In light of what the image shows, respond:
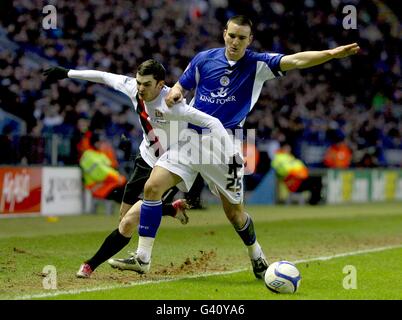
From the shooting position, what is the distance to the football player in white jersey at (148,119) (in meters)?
7.09

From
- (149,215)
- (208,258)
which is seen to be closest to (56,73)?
(149,215)

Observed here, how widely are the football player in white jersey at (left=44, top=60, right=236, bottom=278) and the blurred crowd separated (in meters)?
7.86

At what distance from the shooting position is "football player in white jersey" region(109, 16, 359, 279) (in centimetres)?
719

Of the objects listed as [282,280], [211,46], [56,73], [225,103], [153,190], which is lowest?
[282,280]

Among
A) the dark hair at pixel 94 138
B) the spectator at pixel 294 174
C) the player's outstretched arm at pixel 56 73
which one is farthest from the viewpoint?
the spectator at pixel 294 174

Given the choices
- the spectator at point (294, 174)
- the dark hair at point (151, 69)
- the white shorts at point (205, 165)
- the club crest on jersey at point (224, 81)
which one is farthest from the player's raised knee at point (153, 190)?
the spectator at point (294, 174)

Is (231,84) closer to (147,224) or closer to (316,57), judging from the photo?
(316,57)

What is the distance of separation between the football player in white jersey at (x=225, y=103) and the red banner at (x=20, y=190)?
311 inches

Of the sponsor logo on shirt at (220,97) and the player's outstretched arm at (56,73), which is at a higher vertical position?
the player's outstretched arm at (56,73)

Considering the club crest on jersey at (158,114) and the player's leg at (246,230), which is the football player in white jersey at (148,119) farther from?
the player's leg at (246,230)

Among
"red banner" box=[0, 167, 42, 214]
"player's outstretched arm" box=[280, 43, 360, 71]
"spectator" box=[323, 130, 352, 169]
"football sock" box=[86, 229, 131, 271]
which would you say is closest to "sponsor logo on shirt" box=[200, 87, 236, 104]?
"player's outstretched arm" box=[280, 43, 360, 71]

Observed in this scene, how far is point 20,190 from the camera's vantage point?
1517 cm

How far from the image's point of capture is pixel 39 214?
15648mm

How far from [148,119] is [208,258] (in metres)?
2.32
